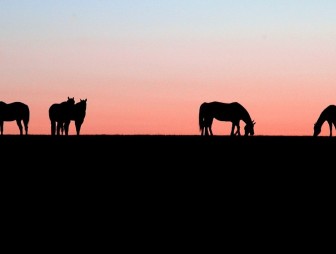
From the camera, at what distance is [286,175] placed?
16.6 meters

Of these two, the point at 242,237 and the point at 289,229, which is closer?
the point at 242,237

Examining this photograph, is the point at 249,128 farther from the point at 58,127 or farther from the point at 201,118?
the point at 58,127

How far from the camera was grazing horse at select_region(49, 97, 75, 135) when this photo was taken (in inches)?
1398

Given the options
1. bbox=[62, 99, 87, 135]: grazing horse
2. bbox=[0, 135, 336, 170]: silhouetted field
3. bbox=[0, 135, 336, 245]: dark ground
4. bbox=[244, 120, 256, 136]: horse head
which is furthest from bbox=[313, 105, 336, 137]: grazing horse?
bbox=[0, 135, 336, 245]: dark ground

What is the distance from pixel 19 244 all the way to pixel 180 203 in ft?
12.5

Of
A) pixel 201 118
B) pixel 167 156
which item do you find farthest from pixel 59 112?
pixel 167 156

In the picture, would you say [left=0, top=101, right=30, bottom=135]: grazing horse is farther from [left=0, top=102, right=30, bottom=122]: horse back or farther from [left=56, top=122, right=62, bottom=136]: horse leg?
[left=56, top=122, right=62, bottom=136]: horse leg

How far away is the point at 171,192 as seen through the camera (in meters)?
14.2

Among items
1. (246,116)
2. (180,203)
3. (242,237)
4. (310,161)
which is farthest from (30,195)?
(246,116)

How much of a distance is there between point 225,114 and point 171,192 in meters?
23.5

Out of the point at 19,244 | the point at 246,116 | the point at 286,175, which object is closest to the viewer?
the point at 19,244

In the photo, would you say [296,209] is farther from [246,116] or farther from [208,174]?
[246,116]

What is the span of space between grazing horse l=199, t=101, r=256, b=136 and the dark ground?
14720 millimetres

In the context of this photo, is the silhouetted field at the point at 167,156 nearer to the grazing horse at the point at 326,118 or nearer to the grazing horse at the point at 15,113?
the grazing horse at the point at 326,118
